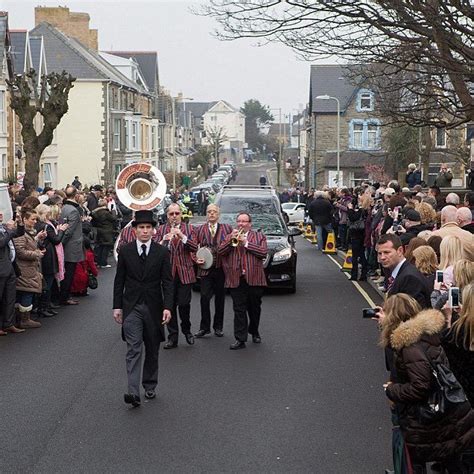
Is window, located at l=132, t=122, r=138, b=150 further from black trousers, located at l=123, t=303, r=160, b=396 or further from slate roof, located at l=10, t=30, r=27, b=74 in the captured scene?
black trousers, located at l=123, t=303, r=160, b=396

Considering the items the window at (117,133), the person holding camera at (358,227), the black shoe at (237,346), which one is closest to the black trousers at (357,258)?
the person holding camera at (358,227)

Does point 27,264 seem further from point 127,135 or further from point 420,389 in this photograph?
point 127,135

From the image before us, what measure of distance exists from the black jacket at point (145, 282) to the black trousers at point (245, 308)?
9.31 ft

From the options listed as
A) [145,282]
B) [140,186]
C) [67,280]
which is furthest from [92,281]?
[145,282]

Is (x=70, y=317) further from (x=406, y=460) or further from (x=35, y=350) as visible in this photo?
(x=406, y=460)

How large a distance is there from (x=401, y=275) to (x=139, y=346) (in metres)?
2.80

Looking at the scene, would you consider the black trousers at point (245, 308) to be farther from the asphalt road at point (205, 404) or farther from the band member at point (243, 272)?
the asphalt road at point (205, 404)

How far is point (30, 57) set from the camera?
50750mm

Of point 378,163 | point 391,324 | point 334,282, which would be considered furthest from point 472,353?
point 378,163

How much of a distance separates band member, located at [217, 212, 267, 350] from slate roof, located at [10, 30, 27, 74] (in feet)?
123

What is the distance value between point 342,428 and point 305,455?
36.4 inches

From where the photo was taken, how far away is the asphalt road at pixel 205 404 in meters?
8.16

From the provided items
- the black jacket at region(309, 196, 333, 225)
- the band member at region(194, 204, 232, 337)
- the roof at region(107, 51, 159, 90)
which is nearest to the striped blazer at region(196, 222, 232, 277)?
the band member at region(194, 204, 232, 337)

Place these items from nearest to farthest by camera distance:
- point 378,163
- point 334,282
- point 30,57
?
point 334,282, point 30,57, point 378,163
